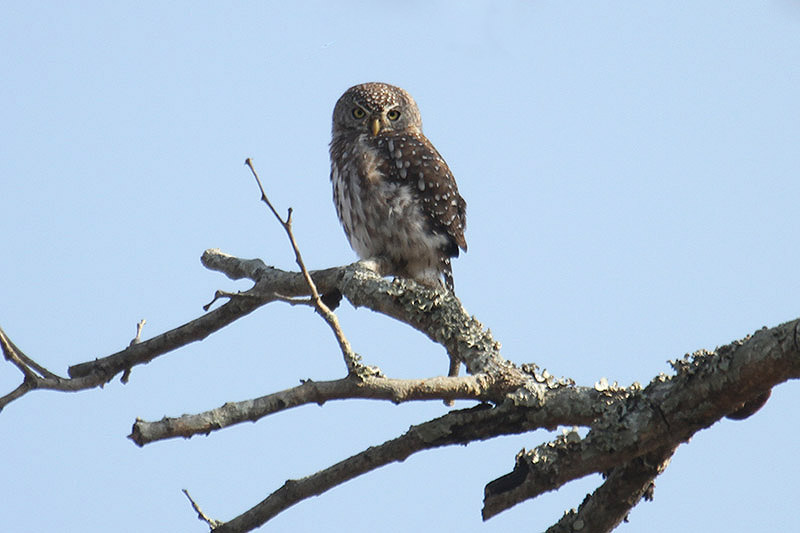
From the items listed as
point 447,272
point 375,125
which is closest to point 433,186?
point 447,272

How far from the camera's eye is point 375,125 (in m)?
6.71

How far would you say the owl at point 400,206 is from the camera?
5.74 m

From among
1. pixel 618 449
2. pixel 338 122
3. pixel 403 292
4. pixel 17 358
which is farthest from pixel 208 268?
pixel 618 449

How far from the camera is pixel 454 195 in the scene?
20.0 ft

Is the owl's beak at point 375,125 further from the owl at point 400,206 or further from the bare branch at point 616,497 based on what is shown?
the bare branch at point 616,497

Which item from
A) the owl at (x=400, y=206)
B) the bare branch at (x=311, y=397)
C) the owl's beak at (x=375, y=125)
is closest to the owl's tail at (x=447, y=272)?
the owl at (x=400, y=206)

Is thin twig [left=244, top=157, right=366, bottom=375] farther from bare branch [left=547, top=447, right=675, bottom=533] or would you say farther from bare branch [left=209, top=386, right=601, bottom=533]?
bare branch [left=547, top=447, right=675, bottom=533]

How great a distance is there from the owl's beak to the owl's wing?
1.21 ft

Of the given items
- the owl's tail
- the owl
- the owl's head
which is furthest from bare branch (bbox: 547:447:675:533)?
the owl's head

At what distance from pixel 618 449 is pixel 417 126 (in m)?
4.74

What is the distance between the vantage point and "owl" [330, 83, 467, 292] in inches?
226

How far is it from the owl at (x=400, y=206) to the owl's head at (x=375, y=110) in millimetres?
329

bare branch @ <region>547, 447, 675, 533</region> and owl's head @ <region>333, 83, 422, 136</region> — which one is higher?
owl's head @ <region>333, 83, 422, 136</region>

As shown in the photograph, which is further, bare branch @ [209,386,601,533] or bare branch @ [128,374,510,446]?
bare branch @ [209,386,601,533]
